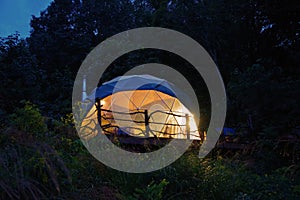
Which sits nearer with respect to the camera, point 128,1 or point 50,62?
point 50,62

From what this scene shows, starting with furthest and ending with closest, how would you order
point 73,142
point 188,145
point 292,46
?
point 292,46
point 188,145
point 73,142

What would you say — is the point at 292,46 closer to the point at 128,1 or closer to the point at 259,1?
the point at 259,1

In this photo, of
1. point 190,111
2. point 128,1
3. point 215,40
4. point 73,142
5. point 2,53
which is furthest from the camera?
point 128,1

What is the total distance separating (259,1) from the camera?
30.6 ft

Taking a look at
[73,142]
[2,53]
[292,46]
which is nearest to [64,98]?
[2,53]

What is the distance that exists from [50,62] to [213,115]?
1125 cm

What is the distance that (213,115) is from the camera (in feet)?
46.0

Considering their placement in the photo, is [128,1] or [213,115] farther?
[128,1]

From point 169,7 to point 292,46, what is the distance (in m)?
8.91

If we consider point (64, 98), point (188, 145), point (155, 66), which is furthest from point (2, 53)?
point (188, 145)

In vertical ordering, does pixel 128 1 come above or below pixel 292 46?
above

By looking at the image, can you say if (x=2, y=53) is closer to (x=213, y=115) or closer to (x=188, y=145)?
(x=213, y=115)

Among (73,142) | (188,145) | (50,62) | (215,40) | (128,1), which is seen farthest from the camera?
(128,1)

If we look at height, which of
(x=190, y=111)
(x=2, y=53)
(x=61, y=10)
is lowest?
(x=190, y=111)
